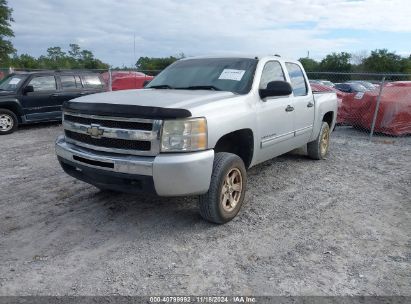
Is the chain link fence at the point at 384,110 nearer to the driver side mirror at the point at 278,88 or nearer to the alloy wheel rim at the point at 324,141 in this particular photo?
the alloy wheel rim at the point at 324,141

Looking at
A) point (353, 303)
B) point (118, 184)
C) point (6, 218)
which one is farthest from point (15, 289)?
point (353, 303)

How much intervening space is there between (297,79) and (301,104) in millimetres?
469

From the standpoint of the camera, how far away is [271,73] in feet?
15.9

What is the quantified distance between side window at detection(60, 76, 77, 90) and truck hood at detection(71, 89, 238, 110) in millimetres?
7160

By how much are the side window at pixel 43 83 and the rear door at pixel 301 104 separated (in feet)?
24.0

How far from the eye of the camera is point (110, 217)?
13.4 feet

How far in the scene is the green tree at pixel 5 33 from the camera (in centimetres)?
4809

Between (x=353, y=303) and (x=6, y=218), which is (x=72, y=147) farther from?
(x=353, y=303)

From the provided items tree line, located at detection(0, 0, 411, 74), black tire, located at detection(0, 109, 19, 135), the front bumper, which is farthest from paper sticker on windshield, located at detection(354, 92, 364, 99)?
tree line, located at detection(0, 0, 411, 74)

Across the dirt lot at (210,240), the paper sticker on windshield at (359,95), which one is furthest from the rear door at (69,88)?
the paper sticker on windshield at (359,95)

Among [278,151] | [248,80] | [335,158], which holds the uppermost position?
[248,80]

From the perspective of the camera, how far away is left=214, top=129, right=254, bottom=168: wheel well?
4115mm

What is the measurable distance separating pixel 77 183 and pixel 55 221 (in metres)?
1.34

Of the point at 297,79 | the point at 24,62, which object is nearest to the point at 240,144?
the point at 297,79
